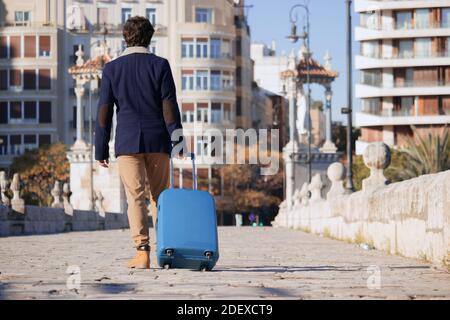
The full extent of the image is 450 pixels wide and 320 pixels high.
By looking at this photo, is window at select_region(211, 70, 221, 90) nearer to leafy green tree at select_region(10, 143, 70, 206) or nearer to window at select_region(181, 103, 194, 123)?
window at select_region(181, 103, 194, 123)

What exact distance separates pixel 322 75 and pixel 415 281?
94053 mm

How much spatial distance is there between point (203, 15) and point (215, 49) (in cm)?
302

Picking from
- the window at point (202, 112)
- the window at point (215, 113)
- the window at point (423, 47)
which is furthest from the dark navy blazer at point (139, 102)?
the window at point (215, 113)

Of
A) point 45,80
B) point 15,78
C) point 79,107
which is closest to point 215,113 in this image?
point 45,80

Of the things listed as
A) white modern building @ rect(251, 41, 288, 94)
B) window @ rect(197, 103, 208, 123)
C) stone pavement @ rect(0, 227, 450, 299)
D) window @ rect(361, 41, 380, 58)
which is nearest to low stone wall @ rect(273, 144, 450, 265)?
stone pavement @ rect(0, 227, 450, 299)

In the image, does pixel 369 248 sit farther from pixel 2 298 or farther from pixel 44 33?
pixel 44 33

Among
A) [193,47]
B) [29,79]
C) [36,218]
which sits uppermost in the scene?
[193,47]

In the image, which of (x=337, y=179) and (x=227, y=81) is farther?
(x=227, y=81)

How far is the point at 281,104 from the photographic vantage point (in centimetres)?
15575

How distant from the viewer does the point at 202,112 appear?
123 metres

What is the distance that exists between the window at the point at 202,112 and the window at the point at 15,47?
15792 mm

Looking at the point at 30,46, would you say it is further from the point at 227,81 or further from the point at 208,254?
the point at 208,254

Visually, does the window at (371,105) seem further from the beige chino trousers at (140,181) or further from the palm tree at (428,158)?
the beige chino trousers at (140,181)

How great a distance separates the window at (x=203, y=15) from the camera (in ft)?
409
